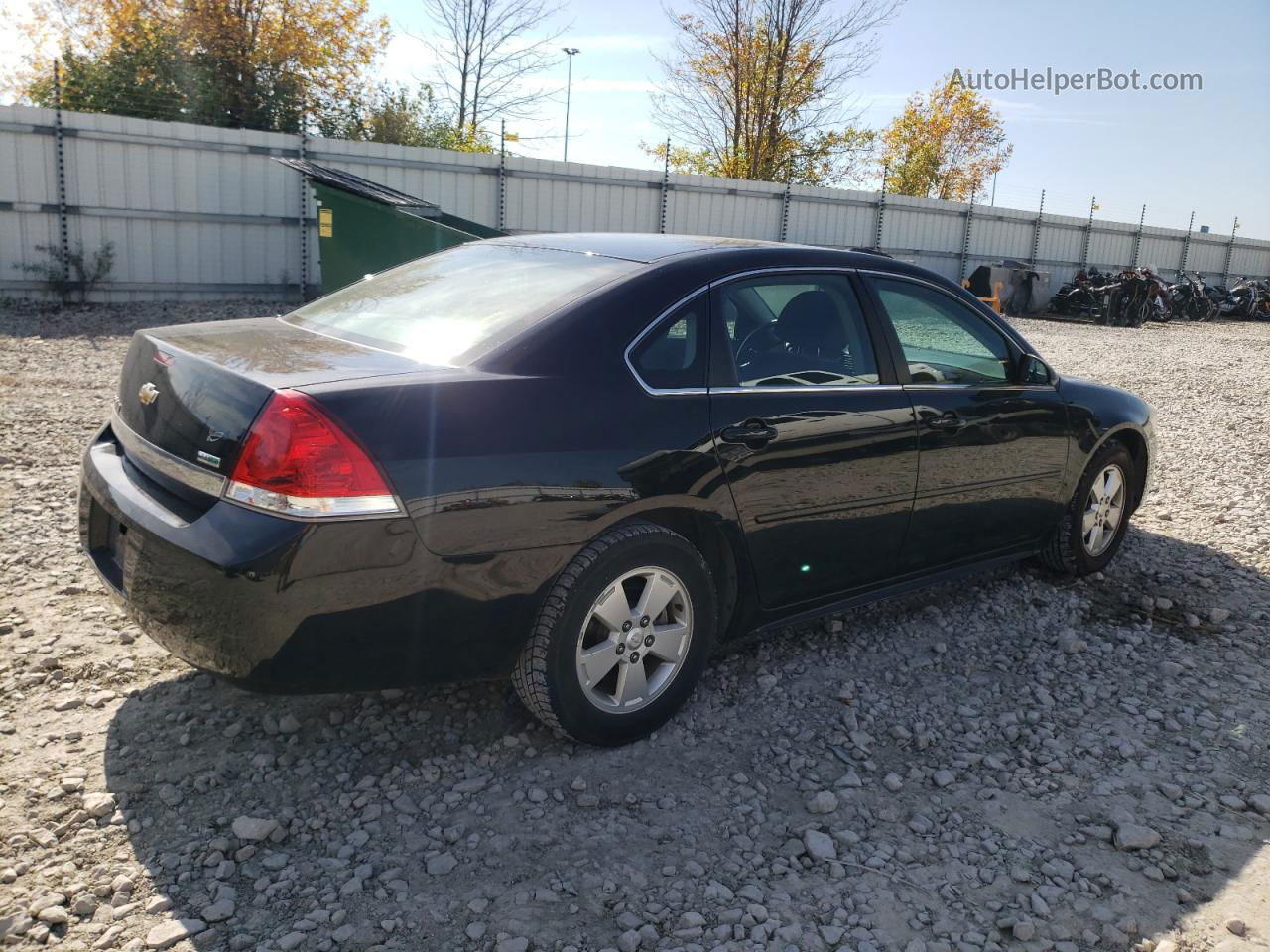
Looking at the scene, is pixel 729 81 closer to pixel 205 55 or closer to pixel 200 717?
pixel 205 55

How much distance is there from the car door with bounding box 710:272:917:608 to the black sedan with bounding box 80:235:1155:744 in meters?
0.01

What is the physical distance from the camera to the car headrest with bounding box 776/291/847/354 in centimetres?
382

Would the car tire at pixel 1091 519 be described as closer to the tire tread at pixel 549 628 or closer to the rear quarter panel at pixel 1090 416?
the rear quarter panel at pixel 1090 416

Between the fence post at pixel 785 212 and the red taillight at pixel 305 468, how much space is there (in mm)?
19395

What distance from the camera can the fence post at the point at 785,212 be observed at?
2122 cm

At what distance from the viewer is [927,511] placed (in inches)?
162

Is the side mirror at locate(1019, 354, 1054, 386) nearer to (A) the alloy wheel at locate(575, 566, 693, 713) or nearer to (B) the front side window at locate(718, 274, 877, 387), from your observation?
(B) the front side window at locate(718, 274, 877, 387)

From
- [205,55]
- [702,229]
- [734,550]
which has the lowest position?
[734,550]

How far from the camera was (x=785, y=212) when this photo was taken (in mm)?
21375

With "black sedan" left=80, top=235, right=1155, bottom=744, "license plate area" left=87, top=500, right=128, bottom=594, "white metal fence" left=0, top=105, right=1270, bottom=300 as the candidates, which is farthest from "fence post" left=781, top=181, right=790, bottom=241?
"license plate area" left=87, top=500, right=128, bottom=594

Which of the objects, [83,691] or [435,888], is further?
[83,691]

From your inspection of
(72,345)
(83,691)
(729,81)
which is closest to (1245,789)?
(83,691)

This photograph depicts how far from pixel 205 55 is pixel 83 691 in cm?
2160

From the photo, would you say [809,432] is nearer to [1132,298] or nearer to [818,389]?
[818,389]
